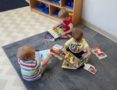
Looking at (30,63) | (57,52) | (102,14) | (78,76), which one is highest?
(102,14)

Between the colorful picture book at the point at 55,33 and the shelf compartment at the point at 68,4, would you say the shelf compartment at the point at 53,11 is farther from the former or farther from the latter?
the colorful picture book at the point at 55,33

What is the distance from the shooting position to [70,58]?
5.88 feet

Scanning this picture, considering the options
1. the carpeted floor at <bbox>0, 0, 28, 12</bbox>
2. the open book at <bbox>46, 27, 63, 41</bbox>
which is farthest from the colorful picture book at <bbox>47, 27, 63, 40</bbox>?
the carpeted floor at <bbox>0, 0, 28, 12</bbox>

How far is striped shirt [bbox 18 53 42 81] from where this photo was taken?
1532 mm

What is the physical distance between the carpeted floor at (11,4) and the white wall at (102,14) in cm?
149

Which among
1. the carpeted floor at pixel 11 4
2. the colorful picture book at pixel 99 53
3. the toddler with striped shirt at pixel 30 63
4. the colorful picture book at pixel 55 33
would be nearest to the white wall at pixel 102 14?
the colorful picture book at pixel 99 53

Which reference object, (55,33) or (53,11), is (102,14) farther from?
(53,11)

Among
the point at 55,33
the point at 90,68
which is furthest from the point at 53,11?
the point at 90,68

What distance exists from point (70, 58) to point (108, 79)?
47 cm

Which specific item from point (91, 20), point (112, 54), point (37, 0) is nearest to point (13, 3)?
point (37, 0)

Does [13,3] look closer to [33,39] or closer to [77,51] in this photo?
[33,39]

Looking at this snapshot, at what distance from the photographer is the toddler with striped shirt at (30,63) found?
1454mm

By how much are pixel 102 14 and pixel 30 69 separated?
4.49 ft

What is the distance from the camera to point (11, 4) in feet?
11.0
